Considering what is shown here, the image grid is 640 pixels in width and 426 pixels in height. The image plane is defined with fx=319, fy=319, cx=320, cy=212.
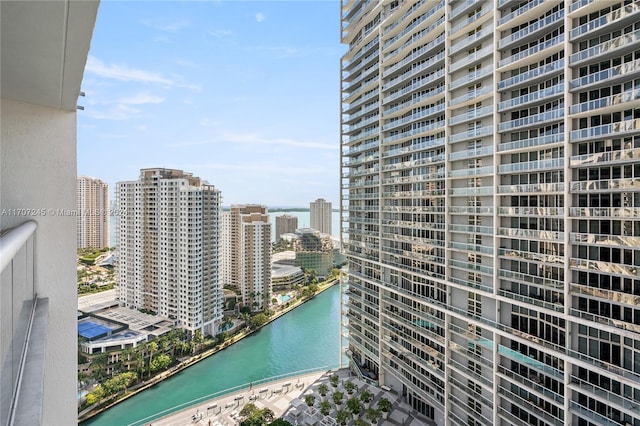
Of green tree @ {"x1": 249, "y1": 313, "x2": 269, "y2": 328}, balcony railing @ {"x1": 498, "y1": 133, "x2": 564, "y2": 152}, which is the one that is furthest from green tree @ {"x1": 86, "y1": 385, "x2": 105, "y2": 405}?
balcony railing @ {"x1": 498, "y1": 133, "x2": 564, "y2": 152}

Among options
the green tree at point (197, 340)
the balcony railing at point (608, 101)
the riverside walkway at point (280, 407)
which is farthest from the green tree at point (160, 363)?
the balcony railing at point (608, 101)

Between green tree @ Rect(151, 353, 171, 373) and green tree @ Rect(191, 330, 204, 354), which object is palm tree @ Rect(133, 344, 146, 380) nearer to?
green tree @ Rect(151, 353, 171, 373)

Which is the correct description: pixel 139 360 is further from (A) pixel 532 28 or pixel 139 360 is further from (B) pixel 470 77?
(A) pixel 532 28

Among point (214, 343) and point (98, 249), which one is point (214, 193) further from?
point (98, 249)

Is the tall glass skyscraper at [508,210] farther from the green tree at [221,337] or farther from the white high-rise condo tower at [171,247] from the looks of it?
the white high-rise condo tower at [171,247]

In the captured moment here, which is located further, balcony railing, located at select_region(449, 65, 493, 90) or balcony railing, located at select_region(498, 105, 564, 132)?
balcony railing, located at select_region(449, 65, 493, 90)

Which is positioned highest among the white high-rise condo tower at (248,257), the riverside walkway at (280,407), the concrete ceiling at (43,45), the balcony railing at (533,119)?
the balcony railing at (533,119)

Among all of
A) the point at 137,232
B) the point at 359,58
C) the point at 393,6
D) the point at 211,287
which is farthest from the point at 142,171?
the point at 393,6
